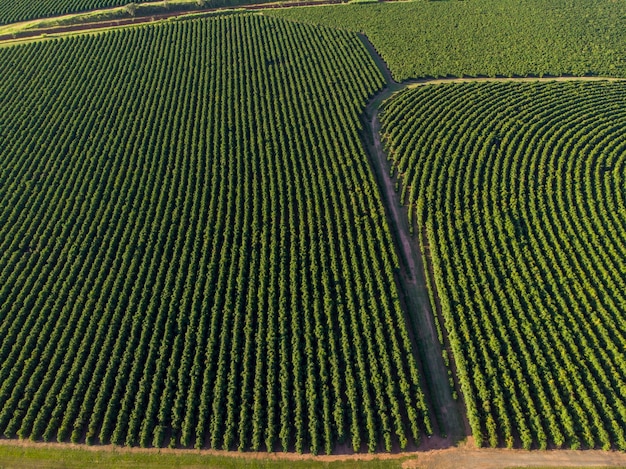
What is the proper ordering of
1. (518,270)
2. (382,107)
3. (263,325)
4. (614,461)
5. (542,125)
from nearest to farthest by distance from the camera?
1. (614,461)
2. (263,325)
3. (518,270)
4. (542,125)
5. (382,107)

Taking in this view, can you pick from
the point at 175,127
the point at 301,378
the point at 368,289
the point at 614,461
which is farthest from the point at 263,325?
the point at 175,127

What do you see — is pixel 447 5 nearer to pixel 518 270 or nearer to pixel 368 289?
pixel 518 270

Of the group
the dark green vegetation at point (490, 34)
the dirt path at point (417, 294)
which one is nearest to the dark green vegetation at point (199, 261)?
the dirt path at point (417, 294)

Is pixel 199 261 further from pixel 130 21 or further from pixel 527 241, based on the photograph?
pixel 130 21

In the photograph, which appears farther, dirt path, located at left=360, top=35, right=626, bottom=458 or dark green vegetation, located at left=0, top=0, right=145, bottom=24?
dark green vegetation, located at left=0, top=0, right=145, bottom=24

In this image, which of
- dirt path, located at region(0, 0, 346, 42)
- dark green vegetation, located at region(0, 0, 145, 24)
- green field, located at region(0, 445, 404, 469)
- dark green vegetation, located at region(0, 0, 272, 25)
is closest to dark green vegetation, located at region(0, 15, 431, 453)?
green field, located at region(0, 445, 404, 469)

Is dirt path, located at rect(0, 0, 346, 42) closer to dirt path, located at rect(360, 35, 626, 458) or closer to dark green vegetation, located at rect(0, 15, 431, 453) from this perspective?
dark green vegetation, located at rect(0, 15, 431, 453)
